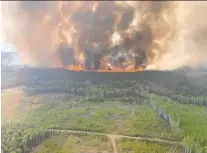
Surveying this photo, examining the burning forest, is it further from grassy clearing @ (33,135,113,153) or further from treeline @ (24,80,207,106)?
grassy clearing @ (33,135,113,153)

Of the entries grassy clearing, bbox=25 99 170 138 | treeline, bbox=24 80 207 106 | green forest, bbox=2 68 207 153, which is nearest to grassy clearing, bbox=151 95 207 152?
green forest, bbox=2 68 207 153

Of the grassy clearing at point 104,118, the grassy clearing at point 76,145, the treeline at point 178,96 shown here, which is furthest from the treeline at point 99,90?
the grassy clearing at point 76,145

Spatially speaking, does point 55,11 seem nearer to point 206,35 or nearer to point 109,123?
point 109,123

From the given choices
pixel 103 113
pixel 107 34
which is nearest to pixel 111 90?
pixel 103 113

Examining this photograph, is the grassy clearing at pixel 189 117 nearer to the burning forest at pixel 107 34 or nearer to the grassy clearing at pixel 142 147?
the grassy clearing at pixel 142 147

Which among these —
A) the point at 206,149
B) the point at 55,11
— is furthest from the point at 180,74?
the point at 55,11

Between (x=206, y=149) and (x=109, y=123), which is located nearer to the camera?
(x=206, y=149)
